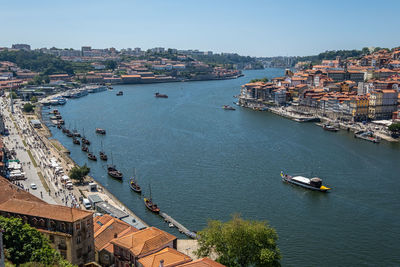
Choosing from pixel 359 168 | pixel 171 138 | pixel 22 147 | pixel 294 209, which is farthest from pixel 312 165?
pixel 22 147

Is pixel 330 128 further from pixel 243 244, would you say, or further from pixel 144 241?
pixel 144 241

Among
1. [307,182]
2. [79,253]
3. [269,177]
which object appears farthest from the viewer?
[269,177]

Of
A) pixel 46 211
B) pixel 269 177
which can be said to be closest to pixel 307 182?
pixel 269 177

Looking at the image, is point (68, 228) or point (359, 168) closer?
point (68, 228)

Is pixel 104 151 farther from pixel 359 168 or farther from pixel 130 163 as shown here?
pixel 359 168

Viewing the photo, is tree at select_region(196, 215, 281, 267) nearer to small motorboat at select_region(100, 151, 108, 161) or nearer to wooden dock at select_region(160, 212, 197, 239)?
wooden dock at select_region(160, 212, 197, 239)
